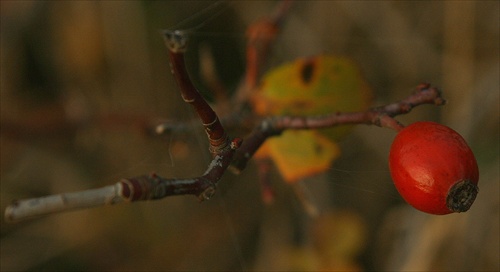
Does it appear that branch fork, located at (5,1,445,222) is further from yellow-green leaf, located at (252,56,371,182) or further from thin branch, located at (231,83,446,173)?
yellow-green leaf, located at (252,56,371,182)

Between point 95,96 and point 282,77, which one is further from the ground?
point 282,77

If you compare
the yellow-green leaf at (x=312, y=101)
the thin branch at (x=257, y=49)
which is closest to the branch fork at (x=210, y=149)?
the yellow-green leaf at (x=312, y=101)

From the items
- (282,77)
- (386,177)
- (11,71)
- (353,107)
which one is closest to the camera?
(353,107)

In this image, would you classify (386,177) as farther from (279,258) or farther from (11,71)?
(11,71)

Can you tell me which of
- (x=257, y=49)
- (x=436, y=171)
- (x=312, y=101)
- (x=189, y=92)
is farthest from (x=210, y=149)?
(x=257, y=49)

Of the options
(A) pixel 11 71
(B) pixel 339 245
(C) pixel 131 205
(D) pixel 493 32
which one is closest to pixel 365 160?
(B) pixel 339 245

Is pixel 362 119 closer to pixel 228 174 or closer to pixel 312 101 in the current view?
pixel 312 101

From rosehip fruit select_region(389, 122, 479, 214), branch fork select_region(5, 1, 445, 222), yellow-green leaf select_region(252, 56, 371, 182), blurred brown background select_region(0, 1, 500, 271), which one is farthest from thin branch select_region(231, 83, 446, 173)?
blurred brown background select_region(0, 1, 500, 271)
